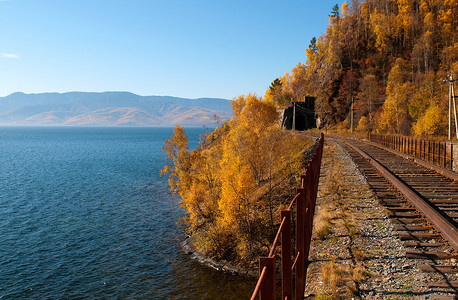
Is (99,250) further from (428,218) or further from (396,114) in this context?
(396,114)

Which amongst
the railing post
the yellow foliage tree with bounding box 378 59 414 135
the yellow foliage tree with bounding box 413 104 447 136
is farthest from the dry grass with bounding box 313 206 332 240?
the yellow foliage tree with bounding box 378 59 414 135

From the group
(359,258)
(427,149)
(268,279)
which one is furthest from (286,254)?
(427,149)

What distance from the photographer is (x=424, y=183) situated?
47.0ft

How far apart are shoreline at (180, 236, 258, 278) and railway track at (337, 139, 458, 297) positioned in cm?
1127

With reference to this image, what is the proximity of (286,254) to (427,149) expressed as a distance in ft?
83.7

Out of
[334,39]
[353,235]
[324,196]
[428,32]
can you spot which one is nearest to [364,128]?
[428,32]

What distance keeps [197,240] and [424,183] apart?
18.5 m

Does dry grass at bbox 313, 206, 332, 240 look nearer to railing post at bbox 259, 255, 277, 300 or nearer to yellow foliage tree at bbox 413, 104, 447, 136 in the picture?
railing post at bbox 259, 255, 277, 300

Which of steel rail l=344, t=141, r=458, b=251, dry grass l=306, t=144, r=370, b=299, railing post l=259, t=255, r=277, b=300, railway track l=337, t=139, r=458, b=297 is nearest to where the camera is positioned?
railing post l=259, t=255, r=277, b=300

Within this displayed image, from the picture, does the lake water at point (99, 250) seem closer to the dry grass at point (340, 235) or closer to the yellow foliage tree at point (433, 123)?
the dry grass at point (340, 235)

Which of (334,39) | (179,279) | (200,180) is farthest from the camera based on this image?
(334,39)

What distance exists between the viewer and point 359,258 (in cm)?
770

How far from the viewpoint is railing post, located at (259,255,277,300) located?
2656 millimetres

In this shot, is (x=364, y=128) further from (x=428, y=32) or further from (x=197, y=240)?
(x=197, y=240)
